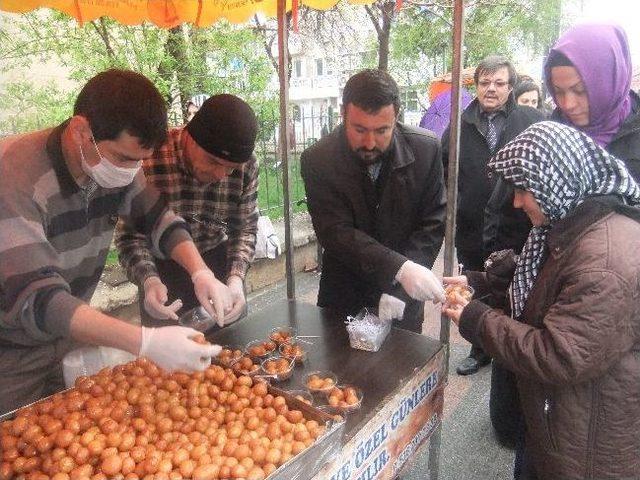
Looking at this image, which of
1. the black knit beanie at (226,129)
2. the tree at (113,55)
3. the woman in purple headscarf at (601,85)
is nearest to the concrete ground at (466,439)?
the black knit beanie at (226,129)

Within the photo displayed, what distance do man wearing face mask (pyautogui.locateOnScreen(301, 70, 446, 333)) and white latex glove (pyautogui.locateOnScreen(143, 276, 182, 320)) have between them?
2.84 ft

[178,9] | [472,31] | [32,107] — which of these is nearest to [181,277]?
[178,9]

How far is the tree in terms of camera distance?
4.82 m

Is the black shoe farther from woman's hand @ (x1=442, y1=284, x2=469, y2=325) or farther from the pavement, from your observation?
woman's hand @ (x1=442, y1=284, x2=469, y2=325)

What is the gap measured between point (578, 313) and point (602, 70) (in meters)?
1.16

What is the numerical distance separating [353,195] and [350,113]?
41 centimetres

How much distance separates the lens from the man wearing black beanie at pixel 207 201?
6.95ft

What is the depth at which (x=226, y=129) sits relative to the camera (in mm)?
2092

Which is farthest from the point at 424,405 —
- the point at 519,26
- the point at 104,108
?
the point at 519,26

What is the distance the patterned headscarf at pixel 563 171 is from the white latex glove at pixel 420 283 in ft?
1.98

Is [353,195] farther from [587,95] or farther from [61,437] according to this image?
[61,437]

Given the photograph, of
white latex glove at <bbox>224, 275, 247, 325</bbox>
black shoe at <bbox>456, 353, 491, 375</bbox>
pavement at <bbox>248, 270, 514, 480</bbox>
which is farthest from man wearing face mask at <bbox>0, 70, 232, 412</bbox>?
black shoe at <bbox>456, 353, 491, 375</bbox>

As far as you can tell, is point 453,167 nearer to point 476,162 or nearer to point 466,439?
point 476,162

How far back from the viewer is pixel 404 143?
8.14 ft
